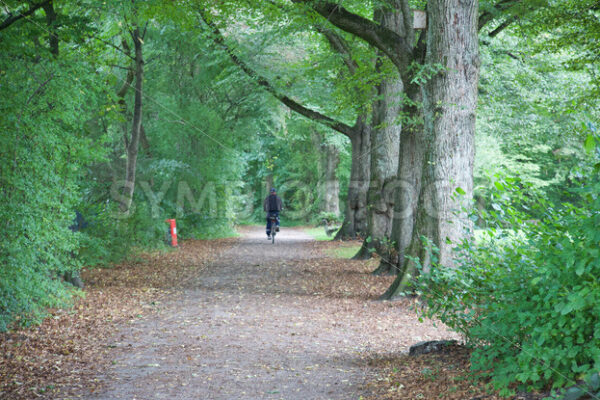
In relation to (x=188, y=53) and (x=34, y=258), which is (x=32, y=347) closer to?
(x=34, y=258)

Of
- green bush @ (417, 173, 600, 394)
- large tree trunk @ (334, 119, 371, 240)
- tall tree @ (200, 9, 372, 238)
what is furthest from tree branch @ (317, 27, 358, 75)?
green bush @ (417, 173, 600, 394)

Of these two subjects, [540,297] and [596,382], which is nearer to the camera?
[596,382]

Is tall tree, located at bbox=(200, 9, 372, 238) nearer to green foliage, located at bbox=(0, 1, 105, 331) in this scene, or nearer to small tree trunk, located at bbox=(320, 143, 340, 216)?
green foliage, located at bbox=(0, 1, 105, 331)

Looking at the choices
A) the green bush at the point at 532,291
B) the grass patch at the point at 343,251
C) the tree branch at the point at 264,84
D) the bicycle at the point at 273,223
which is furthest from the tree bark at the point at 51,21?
the bicycle at the point at 273,223

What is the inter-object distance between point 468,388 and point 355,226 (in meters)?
19.8

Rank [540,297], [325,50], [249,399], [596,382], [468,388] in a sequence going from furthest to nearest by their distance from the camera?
1. [325,50]
2. [249,399]
3. [468,388]
4. [540,297]
5. [596,382]

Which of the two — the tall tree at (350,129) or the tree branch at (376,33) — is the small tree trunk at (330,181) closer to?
the tall tree at (350,129)

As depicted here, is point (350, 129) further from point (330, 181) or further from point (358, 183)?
point (330, 181)

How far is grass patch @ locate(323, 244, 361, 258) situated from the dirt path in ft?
18.8

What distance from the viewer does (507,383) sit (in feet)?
13.4

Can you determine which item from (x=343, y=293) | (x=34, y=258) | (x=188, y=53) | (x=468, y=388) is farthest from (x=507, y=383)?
(x=188, y=53)

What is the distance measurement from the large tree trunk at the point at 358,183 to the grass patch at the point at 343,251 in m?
1.75

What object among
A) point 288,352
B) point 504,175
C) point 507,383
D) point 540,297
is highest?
point 504,175

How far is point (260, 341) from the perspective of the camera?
753 cm
